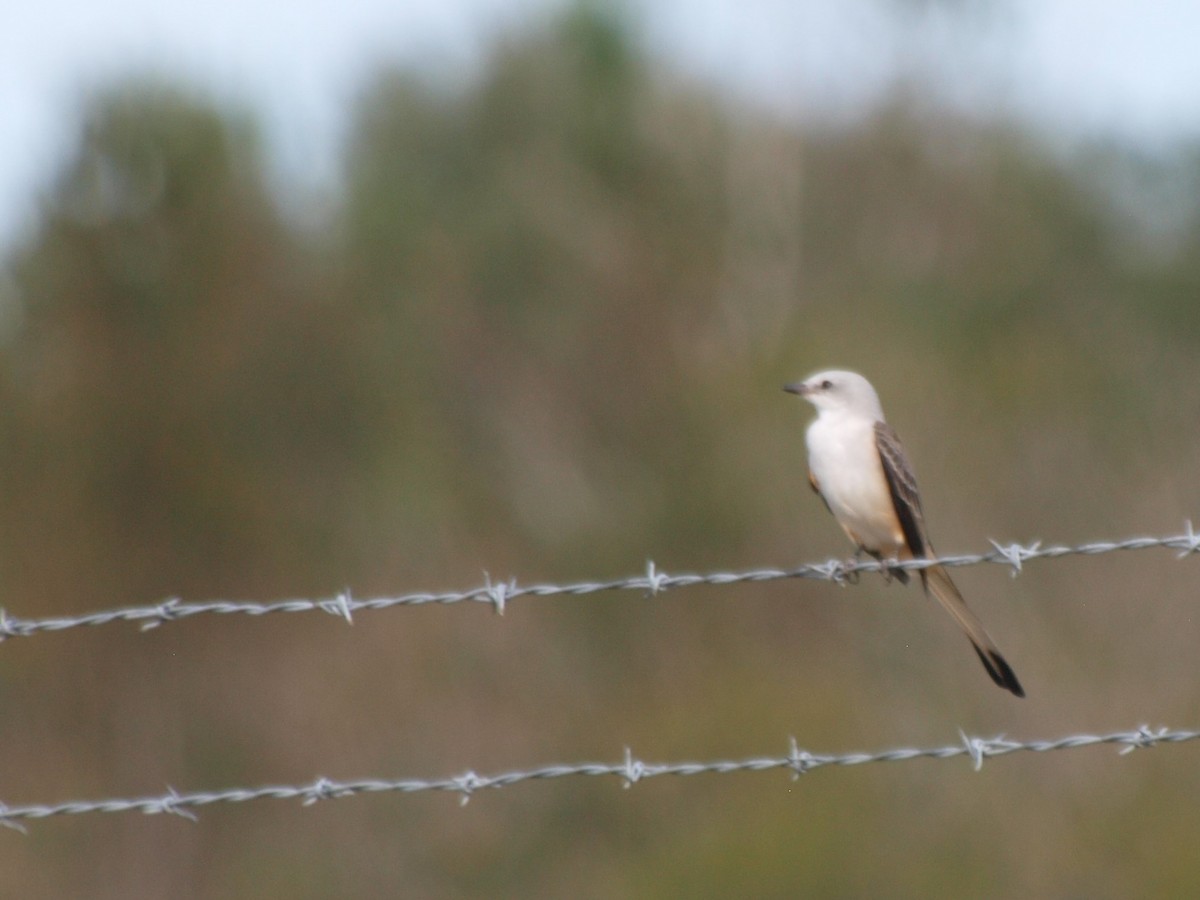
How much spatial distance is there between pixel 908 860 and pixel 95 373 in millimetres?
18644

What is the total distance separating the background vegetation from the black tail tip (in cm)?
1701

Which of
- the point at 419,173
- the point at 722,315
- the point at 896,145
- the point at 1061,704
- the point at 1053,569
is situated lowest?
the point at 1061,704

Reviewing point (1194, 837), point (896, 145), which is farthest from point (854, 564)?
point (896, 145)

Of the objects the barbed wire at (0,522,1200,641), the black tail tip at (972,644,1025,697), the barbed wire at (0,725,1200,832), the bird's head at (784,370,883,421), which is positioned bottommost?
the barbed wire at (0,725,1200,832)

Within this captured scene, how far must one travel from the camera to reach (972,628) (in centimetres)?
639

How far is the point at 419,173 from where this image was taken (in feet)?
138

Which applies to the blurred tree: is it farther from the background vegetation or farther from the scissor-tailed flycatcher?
the scissor-tailed flycatcher

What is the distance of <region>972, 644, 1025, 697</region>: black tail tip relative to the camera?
580 cm

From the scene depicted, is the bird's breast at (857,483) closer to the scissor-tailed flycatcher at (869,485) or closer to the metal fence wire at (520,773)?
the scissor-tailed flycatcher at (869,485)

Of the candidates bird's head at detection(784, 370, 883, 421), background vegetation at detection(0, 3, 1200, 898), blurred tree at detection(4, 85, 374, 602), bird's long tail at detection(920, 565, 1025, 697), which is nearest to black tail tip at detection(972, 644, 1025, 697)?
bird's long tail at detection(920, 565, 1025, 697)

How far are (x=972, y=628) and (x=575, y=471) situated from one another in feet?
94.9

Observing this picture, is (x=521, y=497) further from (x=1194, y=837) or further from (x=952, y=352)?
(x=1194, y=837)

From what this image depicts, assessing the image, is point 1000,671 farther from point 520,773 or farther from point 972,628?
point 520,773

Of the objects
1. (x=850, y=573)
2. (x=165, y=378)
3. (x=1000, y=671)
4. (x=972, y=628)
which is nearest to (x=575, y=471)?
(x=165, y=378)
